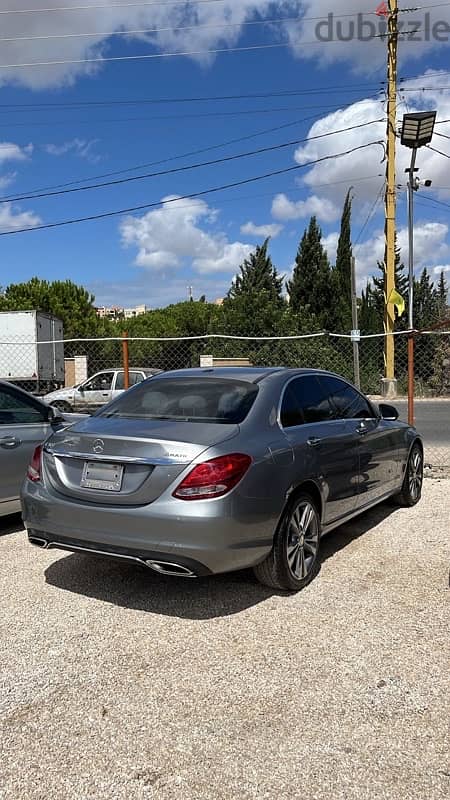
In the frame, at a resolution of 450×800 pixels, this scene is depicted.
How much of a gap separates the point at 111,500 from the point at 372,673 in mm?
1727

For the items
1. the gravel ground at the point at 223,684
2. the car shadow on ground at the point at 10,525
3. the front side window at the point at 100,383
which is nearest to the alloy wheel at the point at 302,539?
the gravel ground at the point at 223,684

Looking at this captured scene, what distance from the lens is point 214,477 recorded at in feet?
11.9

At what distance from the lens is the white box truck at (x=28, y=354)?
20703 millimetres

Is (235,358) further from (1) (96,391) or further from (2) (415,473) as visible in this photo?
(2) (415,473)

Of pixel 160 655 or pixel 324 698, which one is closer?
pixel 324 698

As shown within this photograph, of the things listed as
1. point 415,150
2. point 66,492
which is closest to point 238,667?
point 66,492

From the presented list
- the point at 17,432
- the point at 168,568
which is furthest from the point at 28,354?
the point at 168,568

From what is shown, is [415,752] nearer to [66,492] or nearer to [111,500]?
[111,500]

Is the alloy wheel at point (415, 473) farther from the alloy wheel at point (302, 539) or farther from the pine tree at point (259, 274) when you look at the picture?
the pine tree at point (259, 274)

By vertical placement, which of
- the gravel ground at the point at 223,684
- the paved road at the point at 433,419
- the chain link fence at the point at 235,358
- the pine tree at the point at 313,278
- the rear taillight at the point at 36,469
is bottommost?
the gravel ground at the point at 223,684

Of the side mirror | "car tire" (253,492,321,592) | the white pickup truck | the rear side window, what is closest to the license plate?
"car tire" (253,492,321,592)

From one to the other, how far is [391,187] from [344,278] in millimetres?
7816

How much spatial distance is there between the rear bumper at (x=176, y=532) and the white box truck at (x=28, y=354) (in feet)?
56.0

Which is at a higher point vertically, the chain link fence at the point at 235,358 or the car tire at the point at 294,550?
the chain link fence at the point at 235,358
